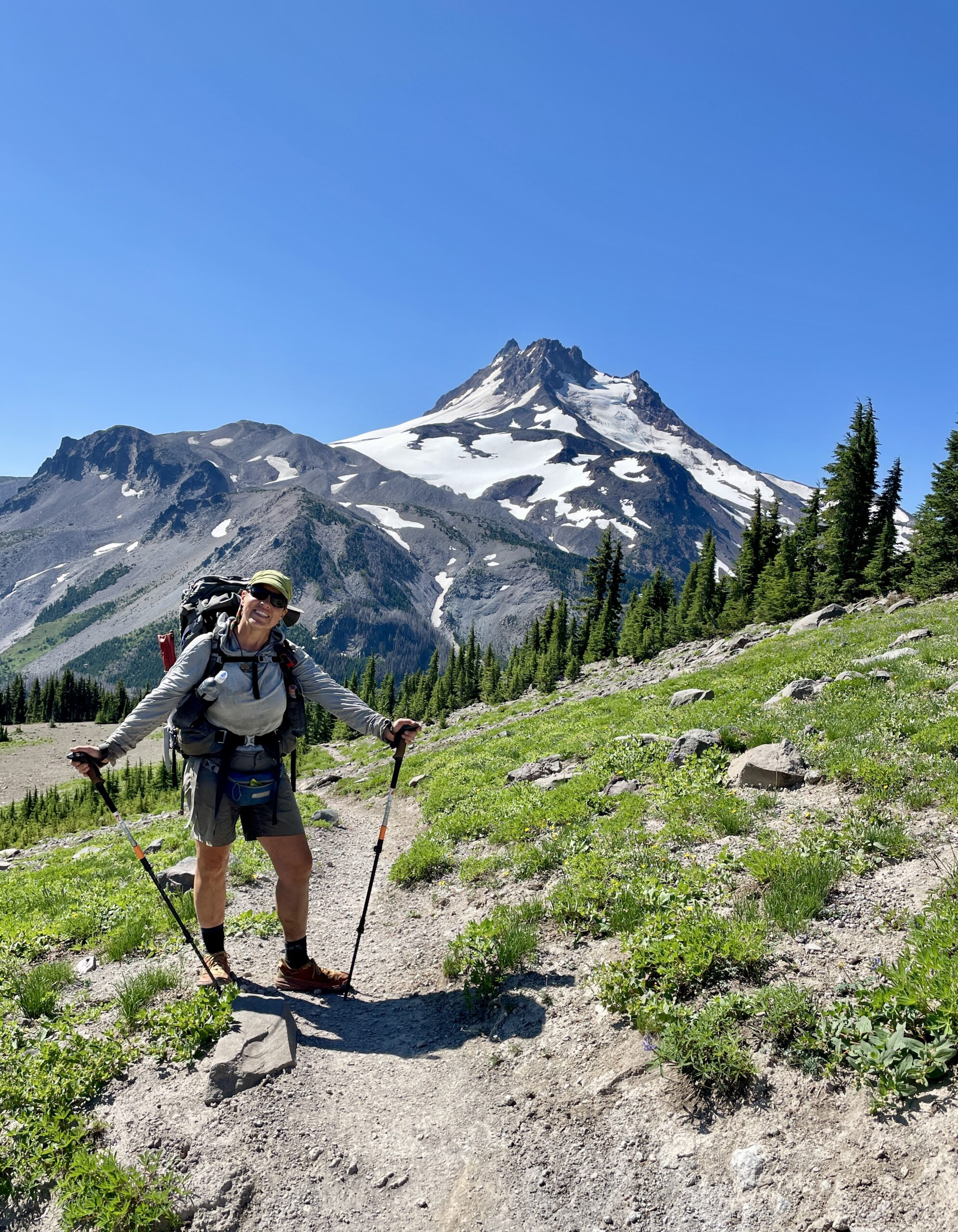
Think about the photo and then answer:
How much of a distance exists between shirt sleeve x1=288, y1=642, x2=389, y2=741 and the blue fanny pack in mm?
965

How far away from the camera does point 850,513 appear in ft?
156

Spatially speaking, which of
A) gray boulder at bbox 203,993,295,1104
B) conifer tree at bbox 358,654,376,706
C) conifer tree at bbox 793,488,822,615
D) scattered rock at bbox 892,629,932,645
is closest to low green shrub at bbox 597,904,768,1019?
gray boulder at bbox 203,993,295,1104

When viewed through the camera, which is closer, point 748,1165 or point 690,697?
point 748,1165

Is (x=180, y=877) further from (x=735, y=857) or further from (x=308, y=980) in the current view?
(x=735, y=857)

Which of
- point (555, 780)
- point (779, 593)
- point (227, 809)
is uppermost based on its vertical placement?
point (779, 593)

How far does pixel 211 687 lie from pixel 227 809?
1.24m

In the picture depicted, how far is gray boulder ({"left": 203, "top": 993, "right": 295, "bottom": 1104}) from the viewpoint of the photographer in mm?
5016

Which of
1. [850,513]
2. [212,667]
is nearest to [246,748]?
[212,667]

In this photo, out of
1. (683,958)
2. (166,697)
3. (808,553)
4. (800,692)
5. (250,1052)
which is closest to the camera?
(250,1052)

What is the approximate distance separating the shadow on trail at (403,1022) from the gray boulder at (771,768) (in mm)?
4628

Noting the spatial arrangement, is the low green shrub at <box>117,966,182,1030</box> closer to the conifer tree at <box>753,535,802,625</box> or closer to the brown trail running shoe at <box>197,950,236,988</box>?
the brown trail running shoe at <box>197,950,236,988</box>

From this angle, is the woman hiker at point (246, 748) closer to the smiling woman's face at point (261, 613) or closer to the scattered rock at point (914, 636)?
the smiling woman's face at point (261, 613)

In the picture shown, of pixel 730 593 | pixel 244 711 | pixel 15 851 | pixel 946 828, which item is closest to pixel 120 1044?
pixel 244 711

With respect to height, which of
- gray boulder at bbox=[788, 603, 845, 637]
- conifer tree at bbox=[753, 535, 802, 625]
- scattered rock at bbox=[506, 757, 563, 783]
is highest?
conifer tree at bbox=[753, 535, 802, 625]
